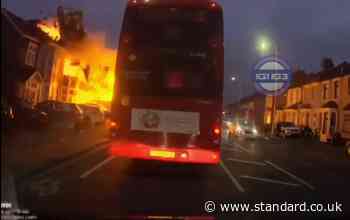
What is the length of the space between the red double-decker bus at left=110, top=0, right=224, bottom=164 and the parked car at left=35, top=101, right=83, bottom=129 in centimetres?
1438

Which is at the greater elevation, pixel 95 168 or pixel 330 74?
pixel 330 74

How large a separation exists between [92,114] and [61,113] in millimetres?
6384

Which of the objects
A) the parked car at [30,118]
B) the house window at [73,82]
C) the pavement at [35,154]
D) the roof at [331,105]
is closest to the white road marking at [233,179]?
the pavement at [35,154]

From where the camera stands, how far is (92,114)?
30.6m

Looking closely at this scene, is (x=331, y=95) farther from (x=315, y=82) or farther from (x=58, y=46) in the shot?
(x=58, y=46)

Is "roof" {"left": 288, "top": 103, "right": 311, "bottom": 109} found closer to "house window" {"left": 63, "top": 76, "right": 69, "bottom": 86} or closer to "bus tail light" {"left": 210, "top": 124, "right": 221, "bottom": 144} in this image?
"house window" {"left": 63, "top": 76, "right": 69, "bottom": 86}

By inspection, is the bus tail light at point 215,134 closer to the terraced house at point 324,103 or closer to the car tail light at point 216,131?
the car tail light at point 216,131

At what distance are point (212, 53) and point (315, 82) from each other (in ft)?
132

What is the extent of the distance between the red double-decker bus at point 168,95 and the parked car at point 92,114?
18750mm

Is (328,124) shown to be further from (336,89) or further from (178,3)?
(178,3)

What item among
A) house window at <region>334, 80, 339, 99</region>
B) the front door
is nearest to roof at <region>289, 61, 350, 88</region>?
house window at <region>334, 80, 339, 99</region>

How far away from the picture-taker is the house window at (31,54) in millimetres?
35875

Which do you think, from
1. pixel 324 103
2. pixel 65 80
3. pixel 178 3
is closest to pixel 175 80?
pixel 178 3

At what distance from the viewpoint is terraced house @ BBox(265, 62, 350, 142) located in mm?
38969
